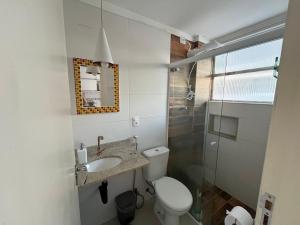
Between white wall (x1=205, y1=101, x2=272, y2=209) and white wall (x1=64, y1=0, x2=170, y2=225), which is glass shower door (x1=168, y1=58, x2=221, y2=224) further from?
white wall (x1=64, y1=0, x2=170, y2=225)

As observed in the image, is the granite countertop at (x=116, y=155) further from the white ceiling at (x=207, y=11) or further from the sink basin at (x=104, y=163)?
the white ceiling at (x=207, y=11)

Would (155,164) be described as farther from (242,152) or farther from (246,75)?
(246,75)

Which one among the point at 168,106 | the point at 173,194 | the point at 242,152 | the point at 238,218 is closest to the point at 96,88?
the point at 168,106

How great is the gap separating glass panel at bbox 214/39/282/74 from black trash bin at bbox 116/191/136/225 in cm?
197

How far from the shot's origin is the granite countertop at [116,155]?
45.1 inches

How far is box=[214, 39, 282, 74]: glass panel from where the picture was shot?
1.39m

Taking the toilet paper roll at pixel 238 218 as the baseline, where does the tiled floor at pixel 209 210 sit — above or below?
below

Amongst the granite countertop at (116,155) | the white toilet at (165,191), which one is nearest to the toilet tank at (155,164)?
the white toilet at (165,191)

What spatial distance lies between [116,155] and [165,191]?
72 cm

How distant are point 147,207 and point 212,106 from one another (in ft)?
5.67

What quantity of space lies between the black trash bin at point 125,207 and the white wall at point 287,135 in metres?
1.55

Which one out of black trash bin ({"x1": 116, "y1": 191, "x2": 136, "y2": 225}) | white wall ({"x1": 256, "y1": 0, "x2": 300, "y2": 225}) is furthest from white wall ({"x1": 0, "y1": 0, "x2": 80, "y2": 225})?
black trash bin ({"x1": 116, "y1": 191, "x2": 136, "y2": 225})

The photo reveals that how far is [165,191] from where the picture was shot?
1580mm

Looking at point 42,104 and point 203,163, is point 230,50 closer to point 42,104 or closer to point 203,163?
point 203,163
